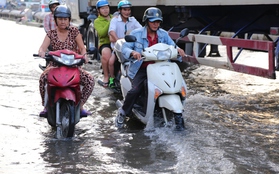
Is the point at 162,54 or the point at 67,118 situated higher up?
the point at 162,54

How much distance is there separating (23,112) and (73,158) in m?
2.54

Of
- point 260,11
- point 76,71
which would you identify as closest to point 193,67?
point 260,11

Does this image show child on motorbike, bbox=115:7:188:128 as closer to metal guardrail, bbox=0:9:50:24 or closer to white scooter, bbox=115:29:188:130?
white scooter, bbox=115:29:188:130

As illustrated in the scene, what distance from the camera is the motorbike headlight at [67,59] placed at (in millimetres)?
6156

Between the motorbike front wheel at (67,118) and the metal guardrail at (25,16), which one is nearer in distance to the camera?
the motorbike front wheel at (67,118)

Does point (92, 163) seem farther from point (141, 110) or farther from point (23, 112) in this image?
point (23, 112)

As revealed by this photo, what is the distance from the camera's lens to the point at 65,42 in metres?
6.72

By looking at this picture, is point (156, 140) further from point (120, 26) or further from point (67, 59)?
point (120, 26)

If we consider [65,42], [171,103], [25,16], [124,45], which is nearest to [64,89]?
[65,42]

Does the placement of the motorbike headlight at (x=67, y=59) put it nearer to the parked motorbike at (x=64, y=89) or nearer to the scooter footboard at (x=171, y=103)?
the parked motorbike at (x=64, y=89)

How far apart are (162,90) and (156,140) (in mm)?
603

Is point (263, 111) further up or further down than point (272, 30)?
further down

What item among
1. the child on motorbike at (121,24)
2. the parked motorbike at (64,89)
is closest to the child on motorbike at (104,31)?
the child on motorbike at (121,24)

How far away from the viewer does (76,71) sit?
6.27 m
